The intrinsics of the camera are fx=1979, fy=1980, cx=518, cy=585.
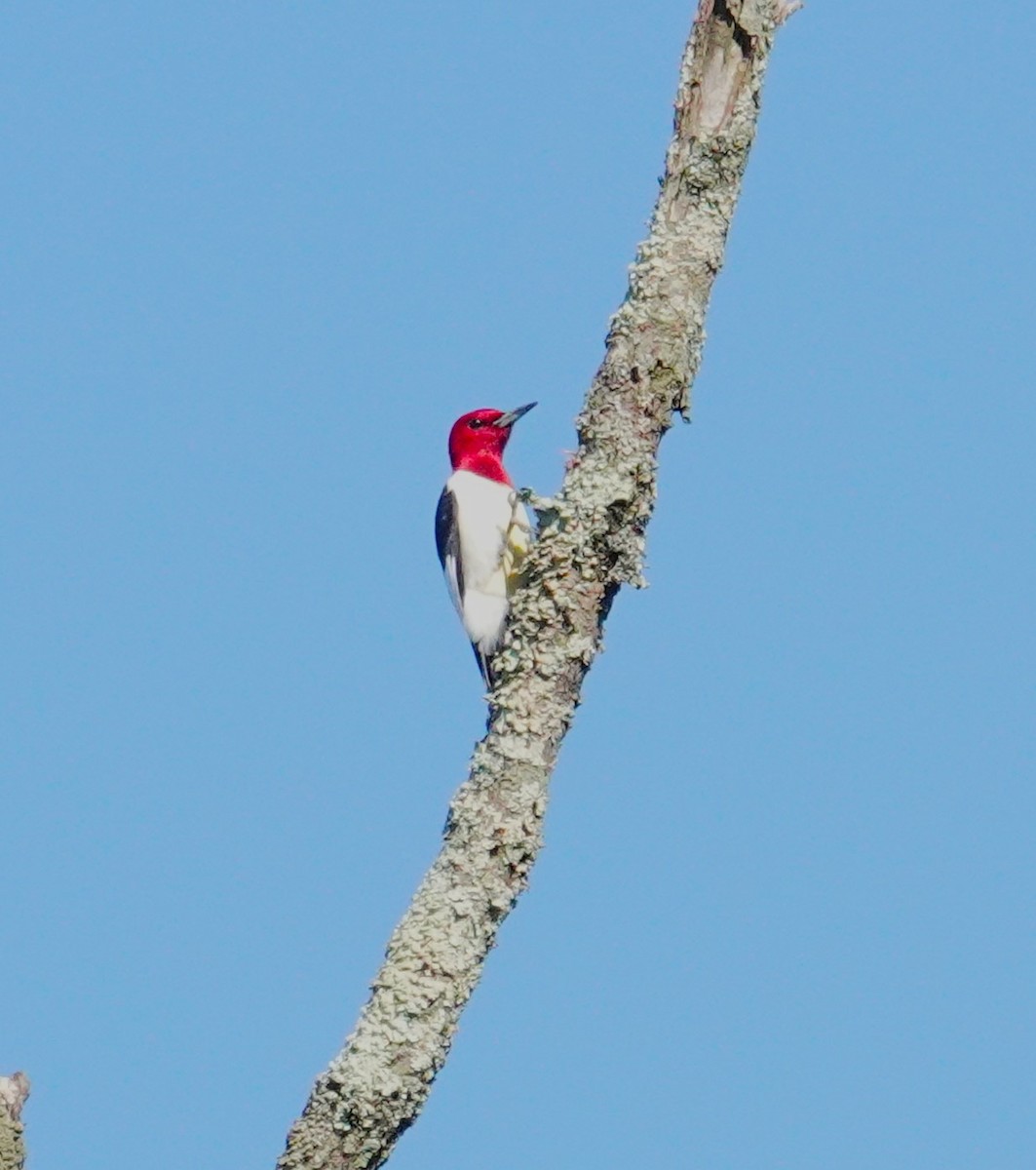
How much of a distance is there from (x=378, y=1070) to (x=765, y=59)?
117 inches

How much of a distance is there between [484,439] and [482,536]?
29.3 inches

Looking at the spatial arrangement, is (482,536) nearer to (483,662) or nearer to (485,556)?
(485,556)

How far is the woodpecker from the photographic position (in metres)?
7.89

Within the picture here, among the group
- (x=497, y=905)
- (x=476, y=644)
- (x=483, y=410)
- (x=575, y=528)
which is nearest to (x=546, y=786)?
(x=497, y=905)

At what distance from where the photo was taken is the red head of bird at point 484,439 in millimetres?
8555

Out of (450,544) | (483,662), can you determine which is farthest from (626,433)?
(450,544)

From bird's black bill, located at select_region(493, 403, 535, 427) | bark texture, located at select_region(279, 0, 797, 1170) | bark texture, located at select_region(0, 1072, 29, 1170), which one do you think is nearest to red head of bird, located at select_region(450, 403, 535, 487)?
bird's black bill, located at select_region(493, 403, 535, 427)

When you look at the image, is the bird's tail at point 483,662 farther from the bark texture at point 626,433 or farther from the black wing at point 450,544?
the bark texture at point 626,433

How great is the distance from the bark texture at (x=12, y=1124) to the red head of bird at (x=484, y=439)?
4.48 metres

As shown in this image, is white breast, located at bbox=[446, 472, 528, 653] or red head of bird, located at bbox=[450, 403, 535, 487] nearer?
white breast, located at bbox=[446, 472, 528, 653]

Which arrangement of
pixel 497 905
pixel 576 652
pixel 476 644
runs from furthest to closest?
pixel 476 644
pixel 576 652
pixel 497 905

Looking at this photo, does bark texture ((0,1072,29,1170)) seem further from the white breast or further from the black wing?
the black wing

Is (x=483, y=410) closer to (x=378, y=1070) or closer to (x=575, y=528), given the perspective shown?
(x=575, y=528)

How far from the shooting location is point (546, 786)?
5.35 meters
